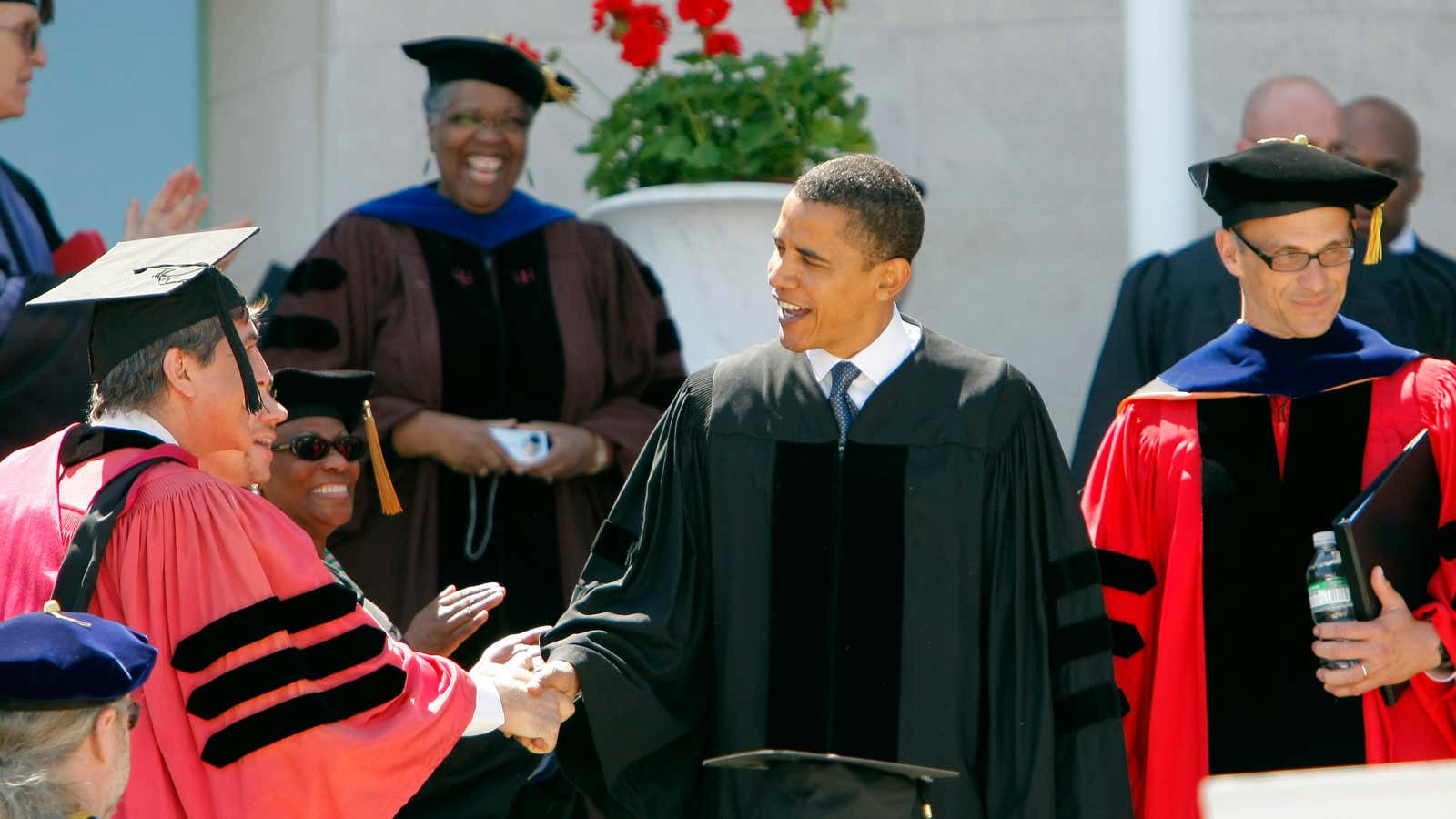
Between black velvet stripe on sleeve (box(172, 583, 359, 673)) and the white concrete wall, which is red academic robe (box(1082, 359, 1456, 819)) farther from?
the white concrete wall

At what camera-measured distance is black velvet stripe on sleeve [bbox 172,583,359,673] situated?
13.4 ft

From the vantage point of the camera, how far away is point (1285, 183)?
499 centimetres

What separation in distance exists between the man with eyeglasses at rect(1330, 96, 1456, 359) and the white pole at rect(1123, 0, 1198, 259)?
0.51 metres

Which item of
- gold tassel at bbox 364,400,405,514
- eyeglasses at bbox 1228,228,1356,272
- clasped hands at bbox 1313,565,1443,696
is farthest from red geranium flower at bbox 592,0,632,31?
clasped hands at bbox 1313,565,1443,696

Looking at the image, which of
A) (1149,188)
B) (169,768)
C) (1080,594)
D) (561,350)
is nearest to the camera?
(169,768)

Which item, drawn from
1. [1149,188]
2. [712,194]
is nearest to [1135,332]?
[1149,188]

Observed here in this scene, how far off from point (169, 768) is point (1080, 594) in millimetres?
1819

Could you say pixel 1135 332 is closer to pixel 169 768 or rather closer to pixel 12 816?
pixel 169 768

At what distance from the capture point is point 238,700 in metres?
4.09

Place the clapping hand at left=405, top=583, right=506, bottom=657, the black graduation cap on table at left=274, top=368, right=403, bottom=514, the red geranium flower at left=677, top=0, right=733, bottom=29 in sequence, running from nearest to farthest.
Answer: the clapping hand at left=405, top=583, right=506, bottom=657 → the black graduation cap on table at left=274, top=368, right=403, bottom=514 → the red geranium flower at left=677, top=0, right=733, bottom=29

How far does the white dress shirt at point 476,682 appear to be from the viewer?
14.1 ft

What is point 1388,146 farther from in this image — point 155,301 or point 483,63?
→ point 155,301

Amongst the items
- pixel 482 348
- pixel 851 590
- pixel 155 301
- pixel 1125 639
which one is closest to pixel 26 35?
pixel 482 348

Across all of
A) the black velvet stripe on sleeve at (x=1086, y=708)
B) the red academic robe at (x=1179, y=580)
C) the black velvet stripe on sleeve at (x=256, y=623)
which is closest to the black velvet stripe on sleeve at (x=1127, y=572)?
the red academic robe at (x=1179, y=580)
